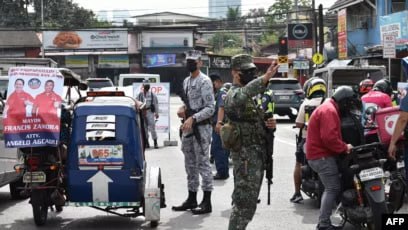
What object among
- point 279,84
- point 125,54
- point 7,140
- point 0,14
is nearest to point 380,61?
point 279,84

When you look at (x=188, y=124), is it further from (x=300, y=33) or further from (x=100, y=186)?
(x=300, y=33)

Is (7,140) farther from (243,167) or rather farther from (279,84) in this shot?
(279,84)

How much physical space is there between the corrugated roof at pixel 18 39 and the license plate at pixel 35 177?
194 ft

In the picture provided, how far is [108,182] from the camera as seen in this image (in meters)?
8.59

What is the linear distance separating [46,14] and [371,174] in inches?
3105

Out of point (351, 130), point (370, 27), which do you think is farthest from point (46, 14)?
point (351, 130)

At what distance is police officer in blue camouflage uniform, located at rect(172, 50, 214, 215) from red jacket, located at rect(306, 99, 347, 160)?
2222mm

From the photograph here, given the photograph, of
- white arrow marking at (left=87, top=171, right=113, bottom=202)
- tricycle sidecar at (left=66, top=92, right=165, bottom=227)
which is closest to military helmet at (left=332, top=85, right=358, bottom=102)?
tricycle sidecar at (left=66, top=92, right=165, bottom=227)

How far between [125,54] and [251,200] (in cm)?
6209

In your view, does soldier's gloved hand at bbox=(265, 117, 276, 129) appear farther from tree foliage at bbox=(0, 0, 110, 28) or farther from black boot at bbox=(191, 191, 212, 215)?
tree foliage at bbox=(0, 0, 110, 28)

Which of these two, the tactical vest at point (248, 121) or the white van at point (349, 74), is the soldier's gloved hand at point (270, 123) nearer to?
the tactical vest at point (248, 121)

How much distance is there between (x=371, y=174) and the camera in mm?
7367

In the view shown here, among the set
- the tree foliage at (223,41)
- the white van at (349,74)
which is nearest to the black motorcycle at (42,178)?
the white van at (349,74)

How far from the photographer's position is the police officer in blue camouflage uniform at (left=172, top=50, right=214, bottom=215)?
9680 millimetres
